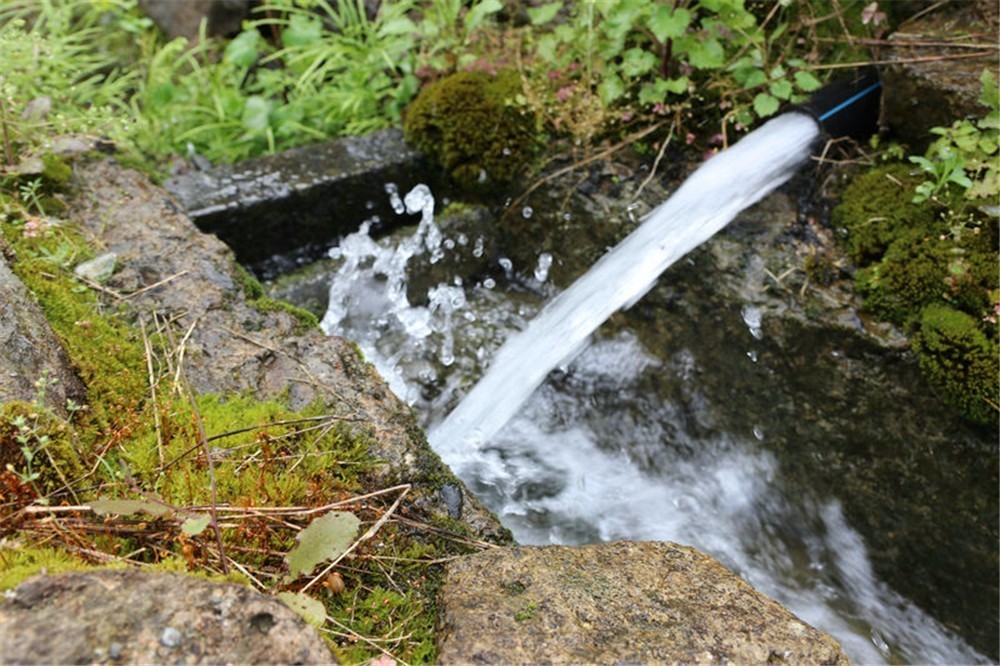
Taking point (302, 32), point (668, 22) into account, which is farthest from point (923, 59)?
point (302, 32)

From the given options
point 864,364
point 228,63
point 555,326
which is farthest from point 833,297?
point 228,63

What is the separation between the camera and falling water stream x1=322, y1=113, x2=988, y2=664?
3.00 m

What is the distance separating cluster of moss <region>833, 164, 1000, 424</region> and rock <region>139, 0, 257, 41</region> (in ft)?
16.0

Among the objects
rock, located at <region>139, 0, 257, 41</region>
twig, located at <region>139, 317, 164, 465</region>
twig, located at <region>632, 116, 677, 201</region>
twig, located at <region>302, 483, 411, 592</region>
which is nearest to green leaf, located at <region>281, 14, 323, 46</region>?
rock, located at <region>139, 0, 257, 41</region>

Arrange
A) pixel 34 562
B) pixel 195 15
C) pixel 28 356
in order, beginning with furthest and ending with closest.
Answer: pixel 195 15 → pixel 28 356 → pixel 34 562

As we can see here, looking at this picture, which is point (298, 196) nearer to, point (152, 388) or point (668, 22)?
point (152, 388)

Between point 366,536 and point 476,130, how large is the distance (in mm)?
2774

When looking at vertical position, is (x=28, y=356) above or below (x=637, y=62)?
above

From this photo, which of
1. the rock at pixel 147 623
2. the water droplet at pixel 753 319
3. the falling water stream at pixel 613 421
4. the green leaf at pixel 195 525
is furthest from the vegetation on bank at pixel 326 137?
the falling water stream at pixel 613 421

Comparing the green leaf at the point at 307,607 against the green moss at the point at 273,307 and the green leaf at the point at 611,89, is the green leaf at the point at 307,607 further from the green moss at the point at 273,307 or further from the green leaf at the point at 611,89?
the green leaf at the point at 611,89

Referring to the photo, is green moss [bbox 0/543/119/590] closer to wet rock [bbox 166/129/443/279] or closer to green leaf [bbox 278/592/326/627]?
green leaf [bbox 278/592/326/627]

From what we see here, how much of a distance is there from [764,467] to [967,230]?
1336mm

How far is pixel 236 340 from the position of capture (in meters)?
2.37

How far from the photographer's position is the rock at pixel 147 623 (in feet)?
3.79
